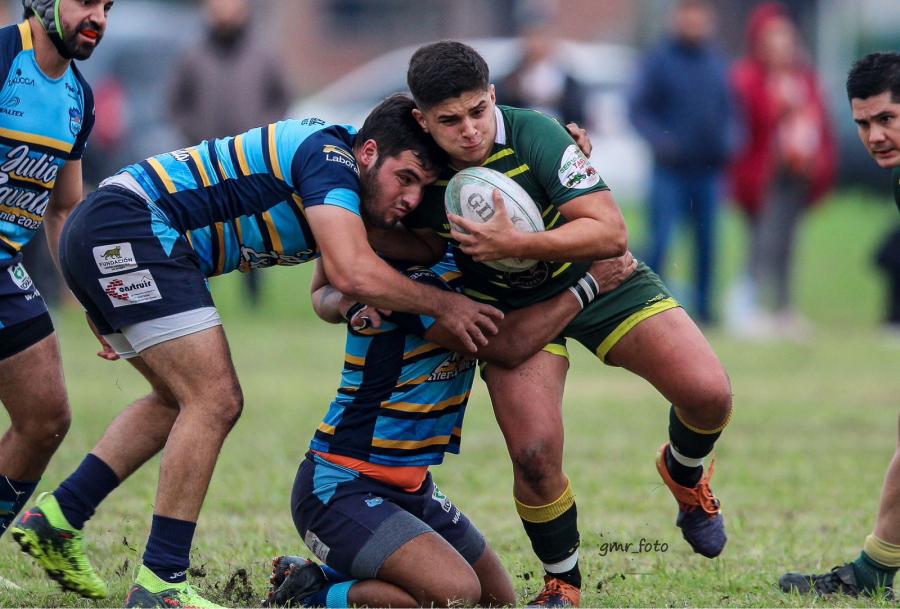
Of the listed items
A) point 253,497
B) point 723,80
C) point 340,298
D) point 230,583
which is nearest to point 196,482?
point 230,583

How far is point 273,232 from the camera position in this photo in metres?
4.96

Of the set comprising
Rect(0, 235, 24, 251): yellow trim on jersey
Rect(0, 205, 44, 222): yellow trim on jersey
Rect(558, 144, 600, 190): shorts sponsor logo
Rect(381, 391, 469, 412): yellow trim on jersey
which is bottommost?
Rect(381, 391, 469, 412): yellow trim on jersey

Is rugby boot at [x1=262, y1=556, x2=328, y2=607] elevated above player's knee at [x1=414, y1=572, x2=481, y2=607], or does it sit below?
above

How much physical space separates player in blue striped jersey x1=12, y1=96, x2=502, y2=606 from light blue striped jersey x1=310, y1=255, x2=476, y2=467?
25 cm

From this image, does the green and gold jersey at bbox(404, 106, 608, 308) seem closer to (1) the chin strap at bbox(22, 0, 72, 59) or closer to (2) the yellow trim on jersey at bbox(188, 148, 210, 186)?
(2) the yellow trim on jersey at bbox(188, 148, 210, 186)

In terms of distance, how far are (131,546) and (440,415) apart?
62.9 inches

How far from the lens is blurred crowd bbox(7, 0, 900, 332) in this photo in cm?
1296

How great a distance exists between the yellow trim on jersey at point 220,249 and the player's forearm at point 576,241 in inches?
41.4

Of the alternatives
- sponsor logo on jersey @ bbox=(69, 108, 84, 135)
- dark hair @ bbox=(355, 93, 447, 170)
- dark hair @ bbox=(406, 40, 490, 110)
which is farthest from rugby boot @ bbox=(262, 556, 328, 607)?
sponsor logo on jersey @ bbox=(69, 108, 84, 135)

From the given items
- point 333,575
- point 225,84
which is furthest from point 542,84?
point 333,575

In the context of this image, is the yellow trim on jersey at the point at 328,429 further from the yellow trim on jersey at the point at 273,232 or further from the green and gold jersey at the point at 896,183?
the green and gold jersey at the point at 896,183

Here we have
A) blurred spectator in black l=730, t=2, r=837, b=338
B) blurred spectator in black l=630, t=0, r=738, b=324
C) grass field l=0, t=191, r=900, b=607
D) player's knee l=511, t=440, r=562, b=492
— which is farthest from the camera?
blurred spectator in black l=730, t=2, r=837, b=338

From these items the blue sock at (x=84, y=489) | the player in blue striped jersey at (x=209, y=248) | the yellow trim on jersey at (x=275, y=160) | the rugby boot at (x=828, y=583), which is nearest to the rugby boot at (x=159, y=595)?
the player in blue striped jersey at (x=209, y=248)

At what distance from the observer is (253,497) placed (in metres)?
7.02
